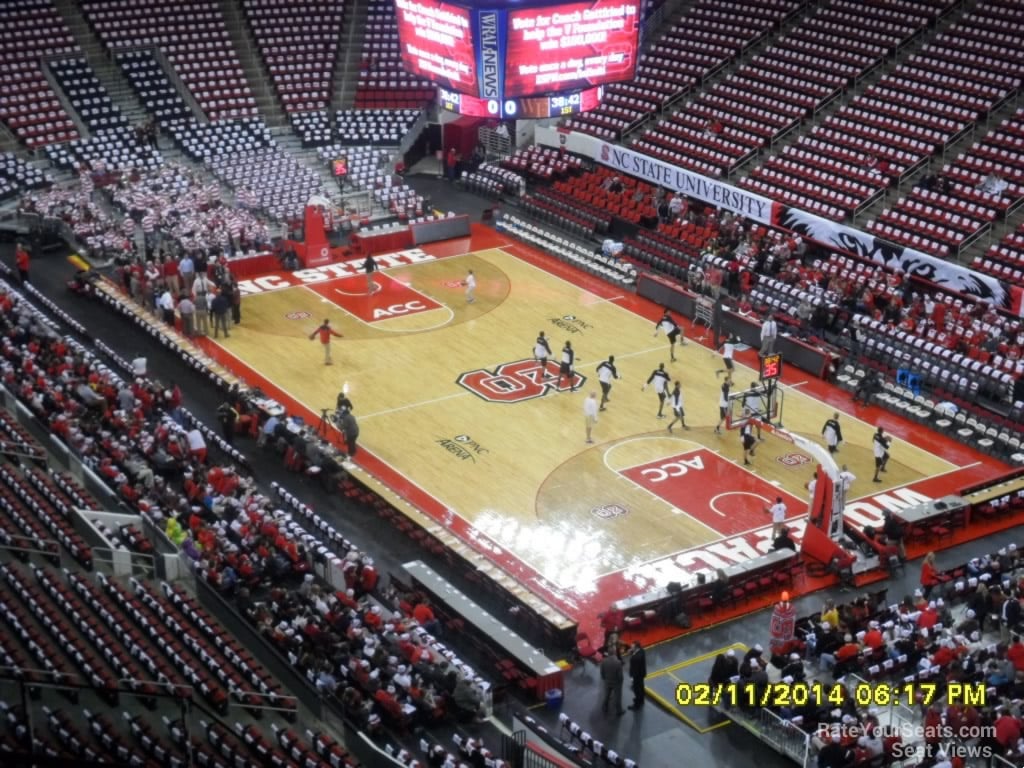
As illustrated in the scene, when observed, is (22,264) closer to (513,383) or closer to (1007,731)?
(513,383)

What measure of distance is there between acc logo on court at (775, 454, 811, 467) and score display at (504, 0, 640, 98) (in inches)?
452

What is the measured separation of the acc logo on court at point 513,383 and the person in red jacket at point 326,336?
11.5 ft

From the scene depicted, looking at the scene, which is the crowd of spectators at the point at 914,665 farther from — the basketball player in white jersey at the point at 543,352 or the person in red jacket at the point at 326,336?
the person in red jacket at the point at 326,336

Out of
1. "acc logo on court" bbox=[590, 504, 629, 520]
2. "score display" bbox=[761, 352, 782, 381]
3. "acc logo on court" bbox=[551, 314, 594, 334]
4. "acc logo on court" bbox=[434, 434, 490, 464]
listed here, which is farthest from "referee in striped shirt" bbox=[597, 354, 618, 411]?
"acc logo on court" bbox=[551, 314, 594, 334]

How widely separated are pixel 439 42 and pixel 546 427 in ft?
35.9

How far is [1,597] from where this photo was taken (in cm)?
2545

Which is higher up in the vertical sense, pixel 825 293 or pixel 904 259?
pixel 904 259

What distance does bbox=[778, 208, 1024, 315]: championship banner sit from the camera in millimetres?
40750

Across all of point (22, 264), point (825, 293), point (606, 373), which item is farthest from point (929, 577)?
point (22, 264)

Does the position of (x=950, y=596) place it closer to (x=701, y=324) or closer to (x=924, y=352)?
(x=924, y=352)

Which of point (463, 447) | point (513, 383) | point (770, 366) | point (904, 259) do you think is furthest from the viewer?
point (904, 259)

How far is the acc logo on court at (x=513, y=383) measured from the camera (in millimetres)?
38609

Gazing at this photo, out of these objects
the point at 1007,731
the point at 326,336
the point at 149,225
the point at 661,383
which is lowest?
the point at 149,225

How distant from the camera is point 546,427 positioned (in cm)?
3678
